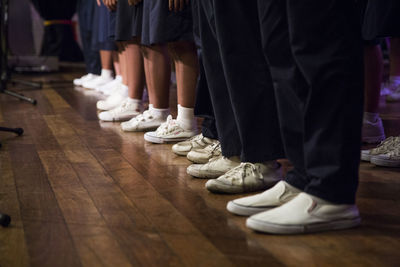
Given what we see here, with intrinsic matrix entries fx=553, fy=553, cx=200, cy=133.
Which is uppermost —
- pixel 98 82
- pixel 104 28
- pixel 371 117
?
pixel 104 28

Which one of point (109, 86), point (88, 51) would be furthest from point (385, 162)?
point (88, 51)

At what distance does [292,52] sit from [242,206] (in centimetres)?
36

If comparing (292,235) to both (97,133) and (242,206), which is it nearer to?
(242,206)

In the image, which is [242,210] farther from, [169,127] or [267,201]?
[169,127]

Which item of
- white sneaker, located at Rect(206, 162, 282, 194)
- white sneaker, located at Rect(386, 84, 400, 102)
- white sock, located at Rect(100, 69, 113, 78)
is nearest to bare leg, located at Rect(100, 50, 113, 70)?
white sock, located at Rect(100, 69, 113, 78)

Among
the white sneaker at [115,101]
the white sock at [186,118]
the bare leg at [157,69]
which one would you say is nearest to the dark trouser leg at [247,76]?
the white sock at [186,118]

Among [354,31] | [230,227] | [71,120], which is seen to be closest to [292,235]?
[230,227]

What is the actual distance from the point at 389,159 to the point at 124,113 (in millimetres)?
1358

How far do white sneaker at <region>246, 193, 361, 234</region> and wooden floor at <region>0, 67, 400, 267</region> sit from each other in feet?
0.07

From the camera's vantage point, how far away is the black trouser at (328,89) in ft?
3.33

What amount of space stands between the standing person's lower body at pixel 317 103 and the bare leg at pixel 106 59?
285 cm

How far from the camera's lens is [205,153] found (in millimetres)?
1712

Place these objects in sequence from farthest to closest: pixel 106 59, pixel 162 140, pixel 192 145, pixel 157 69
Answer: pixel 106 59 → pixel 157 69 → pixel 162 140 → pixel 192 145

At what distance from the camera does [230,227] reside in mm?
1150
